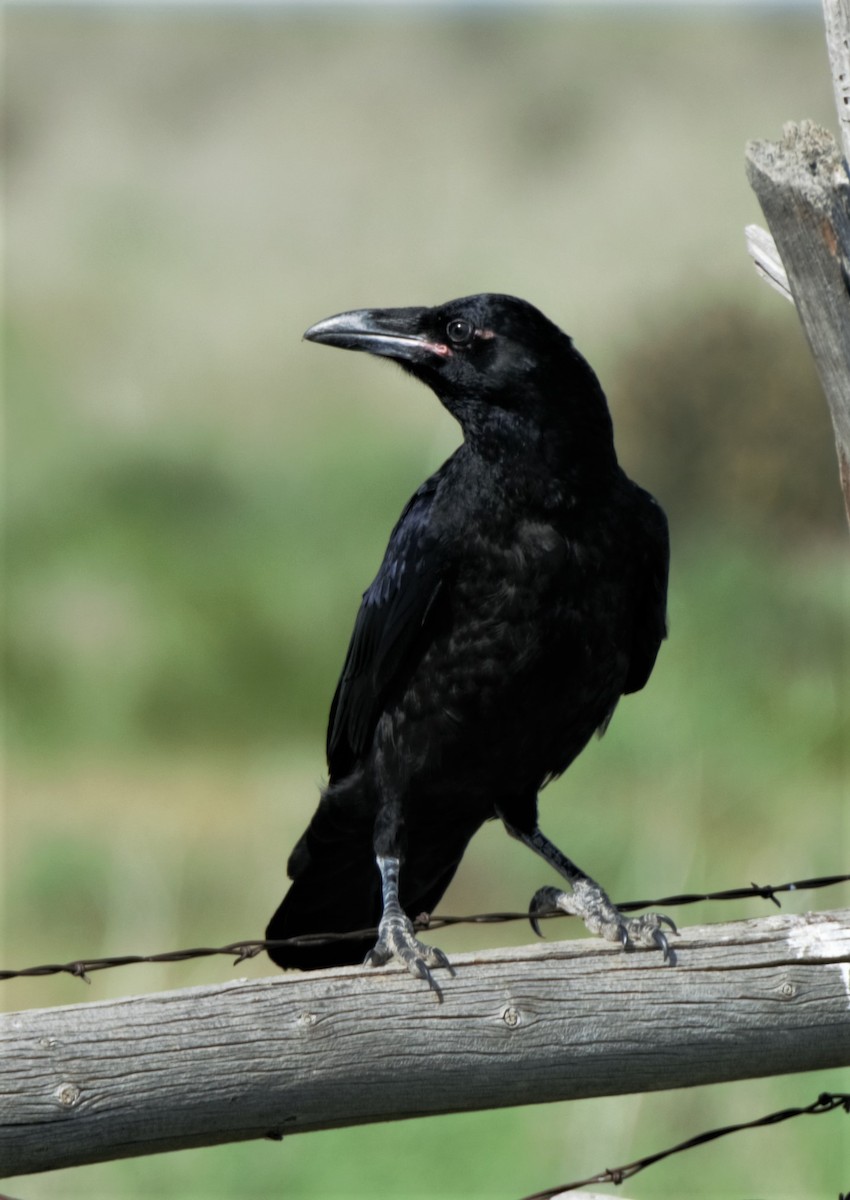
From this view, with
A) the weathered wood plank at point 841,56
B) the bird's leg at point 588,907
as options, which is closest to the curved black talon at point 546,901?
the bird's leg at point 588,907

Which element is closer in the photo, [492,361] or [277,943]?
[277,943]

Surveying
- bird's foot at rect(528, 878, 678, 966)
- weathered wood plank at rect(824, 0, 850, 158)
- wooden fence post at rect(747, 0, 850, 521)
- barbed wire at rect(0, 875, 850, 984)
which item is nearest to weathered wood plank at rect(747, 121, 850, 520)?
wooden fence post at rect(747, 0, 850, 521)

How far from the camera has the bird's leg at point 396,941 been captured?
2691 mm

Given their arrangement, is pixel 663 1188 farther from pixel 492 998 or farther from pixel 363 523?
pixel 363 523

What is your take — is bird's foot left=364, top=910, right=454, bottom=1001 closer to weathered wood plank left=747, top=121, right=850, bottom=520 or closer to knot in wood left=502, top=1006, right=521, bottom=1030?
knot in wood left=502, top=1006, right=521, bottom=1030

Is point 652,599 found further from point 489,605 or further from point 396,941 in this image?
point 396,941

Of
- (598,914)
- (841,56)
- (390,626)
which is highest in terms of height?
(841,56)

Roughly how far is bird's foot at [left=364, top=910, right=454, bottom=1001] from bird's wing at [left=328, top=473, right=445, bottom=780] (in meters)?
0.59

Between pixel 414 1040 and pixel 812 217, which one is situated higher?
pixel 812 217

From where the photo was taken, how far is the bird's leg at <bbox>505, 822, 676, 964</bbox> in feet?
10.7

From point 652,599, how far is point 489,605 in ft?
1.70

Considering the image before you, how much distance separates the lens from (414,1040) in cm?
256

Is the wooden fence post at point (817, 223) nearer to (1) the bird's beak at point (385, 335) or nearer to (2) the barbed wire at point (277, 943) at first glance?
(2) the barbed wire at point (277, 943)

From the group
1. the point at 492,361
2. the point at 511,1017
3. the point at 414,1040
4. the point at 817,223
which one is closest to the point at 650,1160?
the point at 511,1017
